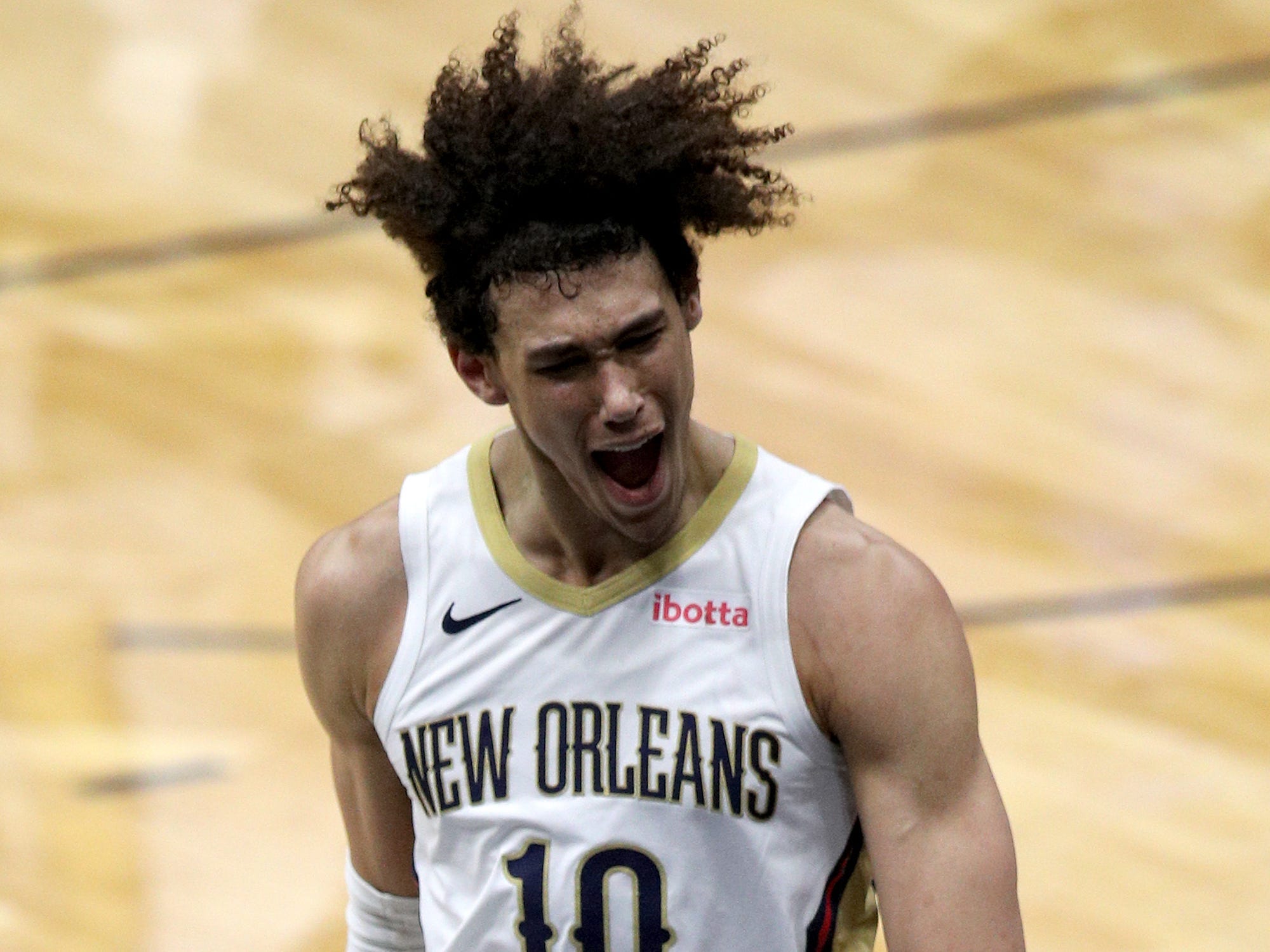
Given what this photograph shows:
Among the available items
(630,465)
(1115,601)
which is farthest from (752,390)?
(630,465)

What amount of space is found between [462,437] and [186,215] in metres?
0.69

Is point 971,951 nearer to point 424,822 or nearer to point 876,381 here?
point 424,822

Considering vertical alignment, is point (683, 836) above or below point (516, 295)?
below

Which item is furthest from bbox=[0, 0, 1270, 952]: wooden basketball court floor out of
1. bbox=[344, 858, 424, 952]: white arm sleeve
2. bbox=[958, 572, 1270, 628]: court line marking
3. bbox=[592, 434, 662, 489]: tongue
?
bbox=[592, 434, 662, 489]: tongue

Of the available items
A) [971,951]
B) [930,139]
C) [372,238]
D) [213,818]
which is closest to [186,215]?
[372,238]

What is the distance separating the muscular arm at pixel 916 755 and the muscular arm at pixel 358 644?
0.39m

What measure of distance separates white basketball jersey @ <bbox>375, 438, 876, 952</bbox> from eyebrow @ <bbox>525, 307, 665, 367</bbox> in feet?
0.59

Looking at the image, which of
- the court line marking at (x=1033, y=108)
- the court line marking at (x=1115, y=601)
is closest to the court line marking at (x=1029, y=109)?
the court line marking at (x=1033, y=108)

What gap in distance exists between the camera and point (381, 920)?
169cm

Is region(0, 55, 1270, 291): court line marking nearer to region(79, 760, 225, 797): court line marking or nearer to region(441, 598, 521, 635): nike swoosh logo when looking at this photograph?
region(79, 760, 225, 797): court line marking

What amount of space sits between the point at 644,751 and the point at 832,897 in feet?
0.66

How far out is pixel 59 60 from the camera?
312cm

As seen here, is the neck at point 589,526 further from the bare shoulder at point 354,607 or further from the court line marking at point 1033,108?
the court line marking at point 1033,108

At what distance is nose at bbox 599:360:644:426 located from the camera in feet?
4.27
